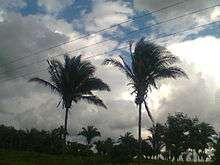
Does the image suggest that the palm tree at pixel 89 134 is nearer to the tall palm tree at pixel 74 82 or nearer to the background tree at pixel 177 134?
the background tree at pixel 177 134

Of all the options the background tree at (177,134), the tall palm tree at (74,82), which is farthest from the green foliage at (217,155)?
the background tree at (177,134)

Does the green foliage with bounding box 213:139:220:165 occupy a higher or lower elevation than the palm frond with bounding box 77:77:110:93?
lower

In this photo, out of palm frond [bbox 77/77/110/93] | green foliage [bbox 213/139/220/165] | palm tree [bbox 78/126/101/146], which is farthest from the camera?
palm tree [bbox 78/126/101/146]

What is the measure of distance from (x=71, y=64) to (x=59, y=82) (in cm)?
153

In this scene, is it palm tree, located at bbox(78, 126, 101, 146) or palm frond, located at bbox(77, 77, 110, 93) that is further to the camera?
palm tree, located at bbox(78, 126, 101, 146)

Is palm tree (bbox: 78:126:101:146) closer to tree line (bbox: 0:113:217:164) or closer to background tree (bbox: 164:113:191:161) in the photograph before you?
tree line (bbox: 0:113:217:164)

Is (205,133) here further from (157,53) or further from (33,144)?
(157,53)

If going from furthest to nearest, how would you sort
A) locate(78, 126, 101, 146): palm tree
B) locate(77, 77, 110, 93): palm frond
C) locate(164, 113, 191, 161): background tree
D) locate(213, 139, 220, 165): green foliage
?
locate(78, 126, 101, 146): palm tree
locate(164, 113, 191, 161): background tree
locate(77, 77, 110, 93): palm frond
locate(213, 139, 220, 165): green foliage

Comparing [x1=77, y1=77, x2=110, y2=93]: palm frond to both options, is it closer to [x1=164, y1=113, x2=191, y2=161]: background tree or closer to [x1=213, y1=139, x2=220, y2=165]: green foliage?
[x1=213, y1=139, x2=220, y2=165]: green foliage

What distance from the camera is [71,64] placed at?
3089 cm

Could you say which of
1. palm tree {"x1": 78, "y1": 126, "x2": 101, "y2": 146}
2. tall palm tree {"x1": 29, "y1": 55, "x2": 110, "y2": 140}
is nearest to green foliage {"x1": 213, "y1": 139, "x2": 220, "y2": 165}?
tall palm tree {"x1": 29, "y1": 55, "x2": 110, "y2": 140}

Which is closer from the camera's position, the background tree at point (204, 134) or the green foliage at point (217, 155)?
the green foliage at point (217, 155)

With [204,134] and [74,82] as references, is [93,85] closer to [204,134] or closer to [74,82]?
[74,82]

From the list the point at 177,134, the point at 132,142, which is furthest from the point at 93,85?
the point at 132,142
